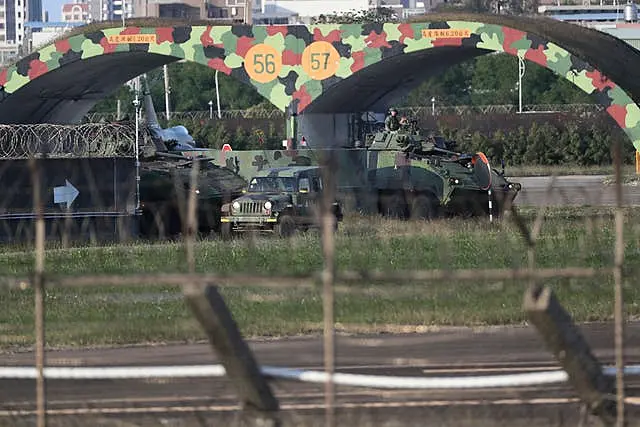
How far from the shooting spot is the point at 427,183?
34.5m

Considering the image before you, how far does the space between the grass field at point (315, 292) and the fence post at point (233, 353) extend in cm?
712

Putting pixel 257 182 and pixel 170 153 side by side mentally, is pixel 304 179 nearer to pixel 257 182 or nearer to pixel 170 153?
pixel 257 182

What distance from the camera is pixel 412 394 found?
40.0ft

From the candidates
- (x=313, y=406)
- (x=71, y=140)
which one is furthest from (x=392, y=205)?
(x=313, y=406)

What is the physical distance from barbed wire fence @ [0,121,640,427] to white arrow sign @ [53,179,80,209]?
103 mm

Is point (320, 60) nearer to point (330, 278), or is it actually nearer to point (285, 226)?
point (285, 226)

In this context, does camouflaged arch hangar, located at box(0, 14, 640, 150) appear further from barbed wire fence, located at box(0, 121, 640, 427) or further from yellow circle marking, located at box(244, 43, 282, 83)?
barbed wire fence, located at box(0, 121, 640, 427)

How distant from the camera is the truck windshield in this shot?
102ft

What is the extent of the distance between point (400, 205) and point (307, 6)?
470ft

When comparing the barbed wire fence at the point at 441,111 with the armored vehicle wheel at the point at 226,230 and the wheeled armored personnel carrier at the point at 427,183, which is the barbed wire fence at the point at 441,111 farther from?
Answer: the armored vehicle wheel at the point at 226,230

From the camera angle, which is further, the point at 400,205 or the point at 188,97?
the point at 188,97


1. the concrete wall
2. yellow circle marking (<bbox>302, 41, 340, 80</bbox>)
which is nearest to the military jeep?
the concrete wall

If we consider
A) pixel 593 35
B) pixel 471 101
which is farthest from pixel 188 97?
pixel 593 35

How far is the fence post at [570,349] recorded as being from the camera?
859 cm
